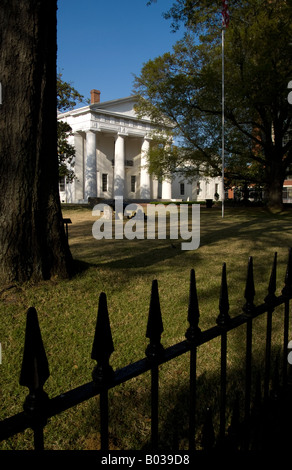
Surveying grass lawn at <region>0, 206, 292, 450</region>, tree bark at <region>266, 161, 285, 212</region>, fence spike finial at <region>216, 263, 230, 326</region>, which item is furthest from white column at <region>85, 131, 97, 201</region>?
fence spike finial at <region>216, 263, 230, 326</region>

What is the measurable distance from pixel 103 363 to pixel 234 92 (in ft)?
64.4

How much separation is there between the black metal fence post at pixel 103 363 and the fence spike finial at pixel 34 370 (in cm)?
19

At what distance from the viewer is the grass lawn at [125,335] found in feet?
7.40

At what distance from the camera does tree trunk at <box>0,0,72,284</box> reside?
4.34 m

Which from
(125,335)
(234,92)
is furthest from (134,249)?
(234,92)

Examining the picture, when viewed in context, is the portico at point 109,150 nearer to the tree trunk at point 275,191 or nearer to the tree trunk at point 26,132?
the tree trunk at point 275,191

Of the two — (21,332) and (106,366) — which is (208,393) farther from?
(21,332)

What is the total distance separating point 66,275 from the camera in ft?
16.8

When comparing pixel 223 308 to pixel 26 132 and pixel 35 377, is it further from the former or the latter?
pixel 26 132

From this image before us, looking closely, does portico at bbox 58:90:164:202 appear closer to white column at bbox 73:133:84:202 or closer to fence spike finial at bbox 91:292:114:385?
white column at bbox 73:133:84:202

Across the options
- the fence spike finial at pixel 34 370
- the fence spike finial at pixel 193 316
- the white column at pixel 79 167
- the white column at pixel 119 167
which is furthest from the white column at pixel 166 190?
the fence spike finial at pixel 34 370

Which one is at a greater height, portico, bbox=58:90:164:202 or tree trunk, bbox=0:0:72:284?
portico, bbox=58:90:164:202

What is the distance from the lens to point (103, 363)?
3.80ft
